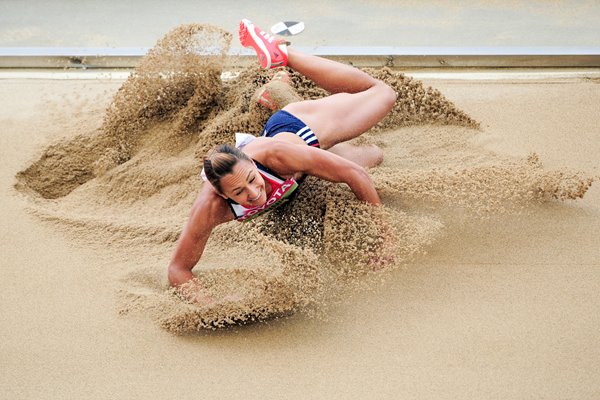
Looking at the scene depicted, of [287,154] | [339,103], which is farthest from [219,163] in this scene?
[339,103]

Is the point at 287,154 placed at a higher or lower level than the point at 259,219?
higher

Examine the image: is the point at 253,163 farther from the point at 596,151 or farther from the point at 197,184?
the point at 596,151

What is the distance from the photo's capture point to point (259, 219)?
271cm

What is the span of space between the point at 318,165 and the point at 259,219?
0.38 m

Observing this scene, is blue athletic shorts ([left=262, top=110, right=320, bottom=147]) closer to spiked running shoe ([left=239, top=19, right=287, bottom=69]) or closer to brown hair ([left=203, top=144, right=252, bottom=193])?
spiked running shoe ([left=239, top=19, right=287, bottom=69])

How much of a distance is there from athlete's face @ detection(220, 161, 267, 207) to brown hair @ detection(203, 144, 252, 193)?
1cm

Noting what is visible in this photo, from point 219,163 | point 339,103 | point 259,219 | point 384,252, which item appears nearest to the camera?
point 219,163

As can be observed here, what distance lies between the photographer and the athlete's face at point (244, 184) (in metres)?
2.28

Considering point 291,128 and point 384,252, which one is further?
point 291,128

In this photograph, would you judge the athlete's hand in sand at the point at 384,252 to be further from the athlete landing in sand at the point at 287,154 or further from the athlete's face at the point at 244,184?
the athlete's face at the point at 244,184

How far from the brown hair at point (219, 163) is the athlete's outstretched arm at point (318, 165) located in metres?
0.20

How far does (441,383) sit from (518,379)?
226 mm

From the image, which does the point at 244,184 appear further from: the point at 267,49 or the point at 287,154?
the point at 267,49

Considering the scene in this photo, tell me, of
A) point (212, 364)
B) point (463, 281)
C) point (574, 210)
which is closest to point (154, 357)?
point (212, 364)
